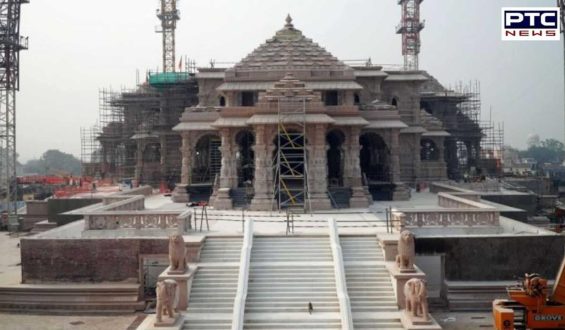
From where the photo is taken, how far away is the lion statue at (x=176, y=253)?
1752 cm

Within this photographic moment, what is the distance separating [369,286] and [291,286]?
7.92 feet

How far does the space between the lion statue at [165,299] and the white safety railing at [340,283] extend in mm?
4781

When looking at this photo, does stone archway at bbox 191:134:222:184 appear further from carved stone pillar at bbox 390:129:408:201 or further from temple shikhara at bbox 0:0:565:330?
carved stone pillar at bbox 390:129:408:201

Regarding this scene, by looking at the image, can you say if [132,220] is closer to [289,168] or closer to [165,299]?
[165,299]

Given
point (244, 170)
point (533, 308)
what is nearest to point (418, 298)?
point (533, 308)

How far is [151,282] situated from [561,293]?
15.1 m

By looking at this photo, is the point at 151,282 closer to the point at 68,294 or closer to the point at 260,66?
the point at 68,294

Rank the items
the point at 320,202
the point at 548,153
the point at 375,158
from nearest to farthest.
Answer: the point at 320,202 → the point at 375,158 → the point at 548,153

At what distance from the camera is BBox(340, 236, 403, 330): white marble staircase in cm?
1633

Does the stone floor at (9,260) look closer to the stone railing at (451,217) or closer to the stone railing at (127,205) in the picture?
the stone railing at (127,205)

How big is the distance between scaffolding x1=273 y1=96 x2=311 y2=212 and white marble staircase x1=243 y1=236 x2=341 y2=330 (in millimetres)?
7689

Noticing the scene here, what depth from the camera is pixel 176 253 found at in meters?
17.6

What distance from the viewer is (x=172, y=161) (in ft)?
157

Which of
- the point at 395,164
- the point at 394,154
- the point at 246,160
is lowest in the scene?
the point at 395,164
